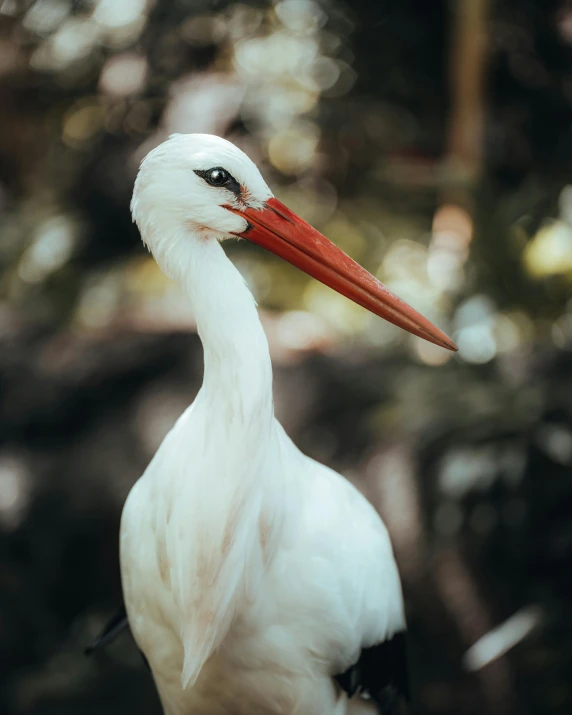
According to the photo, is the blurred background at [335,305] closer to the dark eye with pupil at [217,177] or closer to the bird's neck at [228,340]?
the bird's neck at [228,340]

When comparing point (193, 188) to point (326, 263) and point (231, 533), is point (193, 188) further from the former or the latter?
point (231, 533)

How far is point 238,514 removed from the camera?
4.48 feet

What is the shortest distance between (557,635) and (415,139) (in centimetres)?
328

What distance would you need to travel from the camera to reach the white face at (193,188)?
4.25ft

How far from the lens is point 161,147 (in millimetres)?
1300

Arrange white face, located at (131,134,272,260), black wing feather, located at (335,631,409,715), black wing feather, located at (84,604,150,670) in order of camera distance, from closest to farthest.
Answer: white face, located at (131,134,272,260) → black wing feather, located at (335,631,409,715) → black wing feather, located at (84,604,150,670)

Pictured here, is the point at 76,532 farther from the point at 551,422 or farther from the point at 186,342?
the point at 551,422

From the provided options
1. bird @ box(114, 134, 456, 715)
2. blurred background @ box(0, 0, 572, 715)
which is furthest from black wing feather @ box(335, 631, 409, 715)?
blurred background @ box(0, 0, 572, 715)

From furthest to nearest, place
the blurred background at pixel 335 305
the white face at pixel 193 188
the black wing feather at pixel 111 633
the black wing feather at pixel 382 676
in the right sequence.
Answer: the blurred background at pixel 335 305 → the black wing feather at pixel 111 633 → the black wing feather at pixel 382 676 → the white face at pixel 193 188

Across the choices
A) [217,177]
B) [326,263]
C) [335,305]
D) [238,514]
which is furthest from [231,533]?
[335,305]

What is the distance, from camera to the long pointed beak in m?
1.39

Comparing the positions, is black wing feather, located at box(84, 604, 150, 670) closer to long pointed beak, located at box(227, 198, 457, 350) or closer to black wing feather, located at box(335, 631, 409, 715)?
black wing feather, located at box(335, 631, 409, 715)

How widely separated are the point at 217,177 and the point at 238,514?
1.90 ft

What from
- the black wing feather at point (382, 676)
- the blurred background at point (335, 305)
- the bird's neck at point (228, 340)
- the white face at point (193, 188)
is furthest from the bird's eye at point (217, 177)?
the blurred background at point (335, 305)
